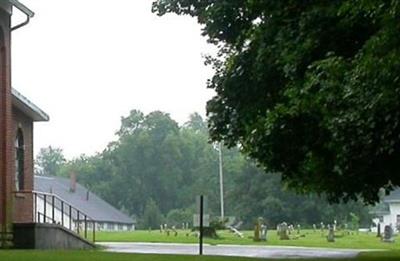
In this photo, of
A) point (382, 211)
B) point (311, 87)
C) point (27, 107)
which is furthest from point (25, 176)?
point (382, 211)

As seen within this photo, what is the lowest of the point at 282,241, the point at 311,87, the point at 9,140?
the point at 282,241

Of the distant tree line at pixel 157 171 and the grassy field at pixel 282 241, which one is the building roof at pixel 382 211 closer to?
A: the distant tree line at pixel 157 171

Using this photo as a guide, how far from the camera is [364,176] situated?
18.8 meters

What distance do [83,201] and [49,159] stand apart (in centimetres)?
5941

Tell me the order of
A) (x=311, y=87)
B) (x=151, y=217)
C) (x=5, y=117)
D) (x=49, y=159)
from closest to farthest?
(x=311, y=87), (x=5, y=117), (x=151, y=217), (x=49, y=159)

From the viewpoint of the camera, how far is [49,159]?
15850 cm

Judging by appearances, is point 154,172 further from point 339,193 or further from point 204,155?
point 339,193

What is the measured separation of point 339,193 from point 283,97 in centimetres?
391

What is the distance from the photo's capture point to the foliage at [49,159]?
156500mm

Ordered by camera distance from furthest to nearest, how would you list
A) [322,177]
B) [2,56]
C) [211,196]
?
[211,196] < [2,56] < [322,177]

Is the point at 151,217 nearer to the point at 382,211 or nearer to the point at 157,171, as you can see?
the point at 157,171

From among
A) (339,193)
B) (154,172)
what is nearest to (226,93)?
(339,193)

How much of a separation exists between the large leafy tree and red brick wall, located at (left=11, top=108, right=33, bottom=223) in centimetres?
863

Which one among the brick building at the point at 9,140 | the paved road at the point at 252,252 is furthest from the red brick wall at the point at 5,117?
the paved road at the point at 252,252
